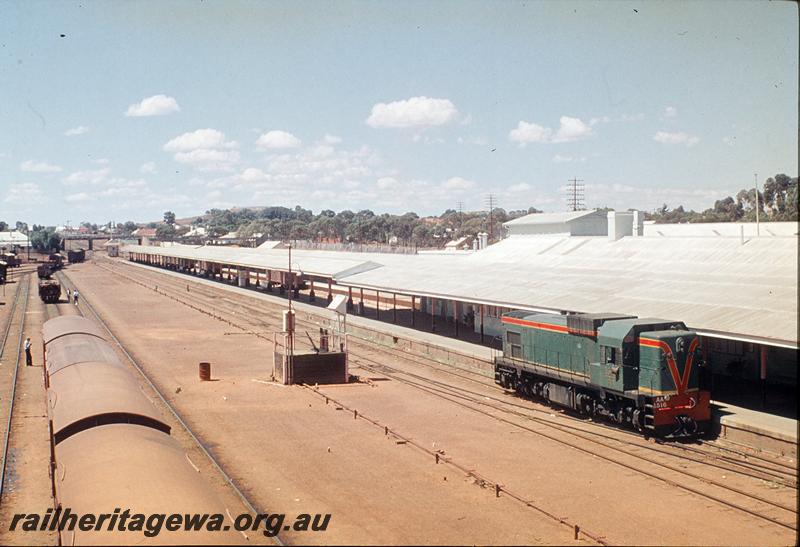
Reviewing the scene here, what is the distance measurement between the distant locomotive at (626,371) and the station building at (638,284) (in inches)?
86.4

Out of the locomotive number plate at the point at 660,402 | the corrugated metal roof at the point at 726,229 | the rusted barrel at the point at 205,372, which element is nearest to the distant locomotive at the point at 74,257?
the corrugated metal roof at the point at 726,229

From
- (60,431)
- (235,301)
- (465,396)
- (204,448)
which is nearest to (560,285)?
(465,396)

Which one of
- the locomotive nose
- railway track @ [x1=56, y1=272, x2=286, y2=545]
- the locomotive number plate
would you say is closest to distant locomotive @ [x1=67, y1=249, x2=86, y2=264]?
railway track @ [x1=56, y1=272, x2=286, y2=545]

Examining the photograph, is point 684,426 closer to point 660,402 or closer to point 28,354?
point 660,402

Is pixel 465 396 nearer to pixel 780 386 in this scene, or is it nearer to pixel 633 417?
pixel 633 417

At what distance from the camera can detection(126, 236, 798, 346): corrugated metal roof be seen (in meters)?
26.2

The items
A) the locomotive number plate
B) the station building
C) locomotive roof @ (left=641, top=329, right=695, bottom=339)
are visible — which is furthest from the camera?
the station building

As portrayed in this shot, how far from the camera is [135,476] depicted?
1158 centimetres

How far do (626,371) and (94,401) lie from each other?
54.3 feet

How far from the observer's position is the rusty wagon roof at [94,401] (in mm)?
15305

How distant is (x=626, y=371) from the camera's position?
23.6m

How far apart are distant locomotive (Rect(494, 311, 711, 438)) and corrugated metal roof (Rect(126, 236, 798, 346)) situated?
2.49 metres

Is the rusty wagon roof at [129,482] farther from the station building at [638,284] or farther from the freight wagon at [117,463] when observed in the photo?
the station building at [638,284]

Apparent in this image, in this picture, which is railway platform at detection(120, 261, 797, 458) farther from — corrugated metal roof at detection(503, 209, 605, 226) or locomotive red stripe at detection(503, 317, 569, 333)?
corrugated metal roof at detection(503, 209, 605, 226)
